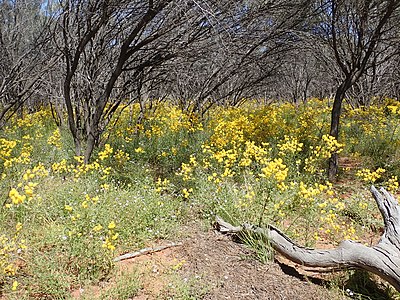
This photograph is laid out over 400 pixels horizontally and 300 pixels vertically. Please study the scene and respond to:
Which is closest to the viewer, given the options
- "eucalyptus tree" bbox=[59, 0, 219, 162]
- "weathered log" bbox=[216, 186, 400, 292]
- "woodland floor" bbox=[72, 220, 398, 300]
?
"weathered log" bbox=[216, 186, 400, 292]

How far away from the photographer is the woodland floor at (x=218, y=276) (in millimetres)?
2641

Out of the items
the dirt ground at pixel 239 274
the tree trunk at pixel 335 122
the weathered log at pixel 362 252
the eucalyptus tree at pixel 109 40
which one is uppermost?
the eucalyptus tree at pixel 109 40

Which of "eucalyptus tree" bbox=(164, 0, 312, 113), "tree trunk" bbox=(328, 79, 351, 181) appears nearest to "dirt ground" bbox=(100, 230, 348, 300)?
"eucalyptus tree" bbox=(164, 0, 312, 113)

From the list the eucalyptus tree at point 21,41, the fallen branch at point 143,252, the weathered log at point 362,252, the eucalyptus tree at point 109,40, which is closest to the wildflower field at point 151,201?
the fallen branch at point 143,252

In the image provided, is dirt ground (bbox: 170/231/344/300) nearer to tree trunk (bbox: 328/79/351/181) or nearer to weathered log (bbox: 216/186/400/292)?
weathered log (bbox: 216/186/400/292)

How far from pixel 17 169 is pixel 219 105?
7.16 metres

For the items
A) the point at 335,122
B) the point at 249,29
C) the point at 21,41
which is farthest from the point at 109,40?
the point at 335,122

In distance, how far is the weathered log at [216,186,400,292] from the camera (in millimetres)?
2502

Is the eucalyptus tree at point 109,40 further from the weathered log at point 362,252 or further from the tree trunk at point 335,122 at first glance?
the weathered log at point 362,252

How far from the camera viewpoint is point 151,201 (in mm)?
3980

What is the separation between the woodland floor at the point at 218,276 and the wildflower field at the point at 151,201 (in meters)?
0.14

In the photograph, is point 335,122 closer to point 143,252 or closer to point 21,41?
point 143,252

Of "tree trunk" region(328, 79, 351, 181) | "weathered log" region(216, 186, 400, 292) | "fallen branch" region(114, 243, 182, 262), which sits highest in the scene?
"tree trunk" region(328, 79, 351, 181)

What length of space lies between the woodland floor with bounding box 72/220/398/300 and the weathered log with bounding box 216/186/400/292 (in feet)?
0.60
